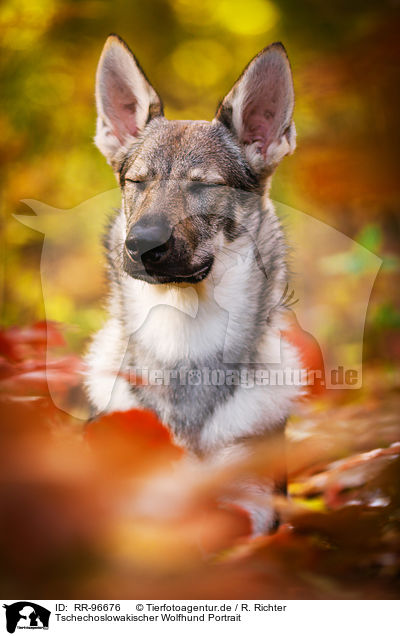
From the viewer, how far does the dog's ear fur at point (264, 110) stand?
1130mm

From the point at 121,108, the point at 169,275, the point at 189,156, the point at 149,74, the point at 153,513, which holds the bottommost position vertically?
the point at 153,513

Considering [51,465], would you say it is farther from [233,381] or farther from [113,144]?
[113,144]

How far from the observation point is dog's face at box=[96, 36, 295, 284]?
1.11 m

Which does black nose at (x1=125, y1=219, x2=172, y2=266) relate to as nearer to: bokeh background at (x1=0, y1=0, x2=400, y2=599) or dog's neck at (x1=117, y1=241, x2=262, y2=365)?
dog's neck at (x1=117, y1=241, x2=262, y2=365)

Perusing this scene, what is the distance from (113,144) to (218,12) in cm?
45

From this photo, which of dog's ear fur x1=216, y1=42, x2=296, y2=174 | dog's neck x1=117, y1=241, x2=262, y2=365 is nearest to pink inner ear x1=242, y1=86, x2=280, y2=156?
dog's ear fur x1=216, y1=42, x2=296, y2=174

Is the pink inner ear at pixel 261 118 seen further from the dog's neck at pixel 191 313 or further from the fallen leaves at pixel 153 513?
the fallen leaves at pixel 153 513

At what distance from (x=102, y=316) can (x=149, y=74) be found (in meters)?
0.60
